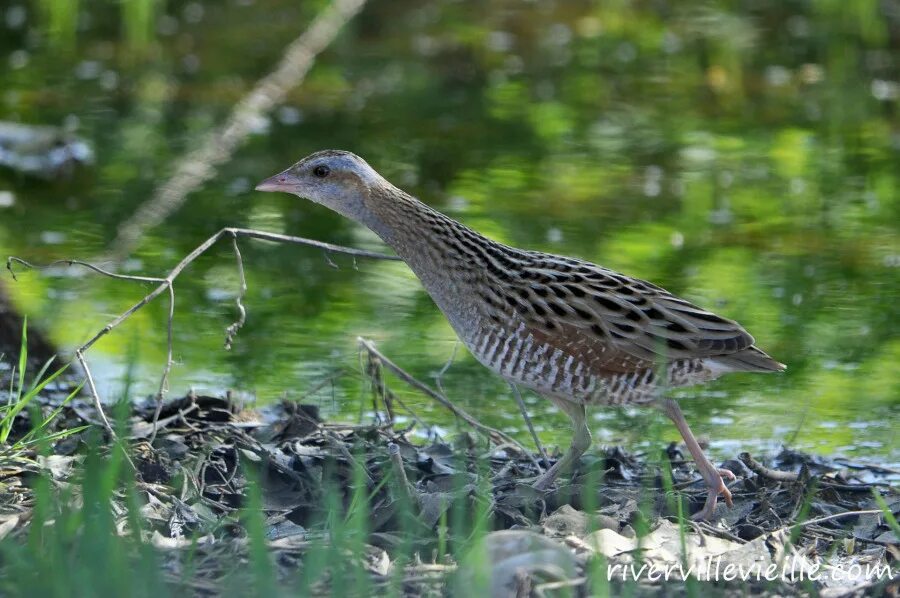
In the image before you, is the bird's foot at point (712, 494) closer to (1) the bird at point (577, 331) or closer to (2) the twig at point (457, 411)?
(1) the bird at point (577, 331)

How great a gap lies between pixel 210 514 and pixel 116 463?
3.37 feet

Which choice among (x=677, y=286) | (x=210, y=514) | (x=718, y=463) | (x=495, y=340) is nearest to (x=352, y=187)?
(x=495, y=340)

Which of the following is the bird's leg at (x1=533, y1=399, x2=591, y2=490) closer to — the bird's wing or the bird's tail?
the bird's wing

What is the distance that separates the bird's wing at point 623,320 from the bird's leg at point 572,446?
0.37 meters

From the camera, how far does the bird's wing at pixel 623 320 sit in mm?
5770

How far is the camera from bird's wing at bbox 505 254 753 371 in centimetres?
577

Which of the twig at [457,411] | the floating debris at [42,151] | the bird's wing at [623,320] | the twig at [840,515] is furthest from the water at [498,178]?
the bird's wing at [623,320]

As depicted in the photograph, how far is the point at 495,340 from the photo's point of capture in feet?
19.1

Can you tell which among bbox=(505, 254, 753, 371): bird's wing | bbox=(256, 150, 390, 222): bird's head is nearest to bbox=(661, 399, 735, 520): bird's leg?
bbox=(505, 254, 753, 371): bird's wing

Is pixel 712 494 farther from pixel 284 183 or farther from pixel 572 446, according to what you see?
pixel 284 183

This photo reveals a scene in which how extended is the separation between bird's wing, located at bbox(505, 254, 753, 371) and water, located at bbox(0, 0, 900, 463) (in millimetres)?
1265

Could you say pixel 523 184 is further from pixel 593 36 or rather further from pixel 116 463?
pixel 116 463

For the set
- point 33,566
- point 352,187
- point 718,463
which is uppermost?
point 352,187

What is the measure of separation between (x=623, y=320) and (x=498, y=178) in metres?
5.16
